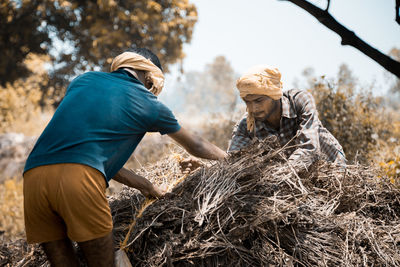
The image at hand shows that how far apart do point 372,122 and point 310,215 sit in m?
4.64

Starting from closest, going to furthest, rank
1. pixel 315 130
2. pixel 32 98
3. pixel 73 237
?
pixel 73 237, pixel 315 130, pixel 32 98

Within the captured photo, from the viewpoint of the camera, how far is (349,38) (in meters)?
1.73

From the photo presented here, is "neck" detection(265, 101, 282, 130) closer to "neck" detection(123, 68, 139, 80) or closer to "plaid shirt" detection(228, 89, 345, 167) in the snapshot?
"plaid shirt" detection(228, 89, 345, 167)

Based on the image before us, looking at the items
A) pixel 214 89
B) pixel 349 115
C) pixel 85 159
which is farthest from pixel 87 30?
pixel 214 89

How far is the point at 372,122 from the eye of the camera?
6004 mm

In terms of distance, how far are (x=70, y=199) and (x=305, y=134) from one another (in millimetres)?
1975

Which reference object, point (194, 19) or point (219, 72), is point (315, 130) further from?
point (219, 72)

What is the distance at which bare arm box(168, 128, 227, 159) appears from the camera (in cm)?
216

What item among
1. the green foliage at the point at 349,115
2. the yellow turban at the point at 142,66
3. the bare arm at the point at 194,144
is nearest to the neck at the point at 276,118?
the bare arm at the point at 194,144

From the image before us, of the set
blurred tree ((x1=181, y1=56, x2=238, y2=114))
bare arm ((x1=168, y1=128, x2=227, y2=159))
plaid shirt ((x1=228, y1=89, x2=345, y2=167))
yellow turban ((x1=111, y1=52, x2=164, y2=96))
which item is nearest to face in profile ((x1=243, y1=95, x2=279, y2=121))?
plaid shirt ((x1=228, y1=89, x2=345, y2=167))

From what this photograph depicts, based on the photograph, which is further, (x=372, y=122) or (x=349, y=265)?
(x=372, y=122)

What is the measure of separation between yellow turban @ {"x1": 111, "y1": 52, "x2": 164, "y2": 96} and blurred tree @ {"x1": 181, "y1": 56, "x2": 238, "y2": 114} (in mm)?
5768

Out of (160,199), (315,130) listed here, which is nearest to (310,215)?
(315,130)

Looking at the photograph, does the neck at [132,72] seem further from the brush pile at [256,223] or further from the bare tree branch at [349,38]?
the bare tree branch at [349,38]
